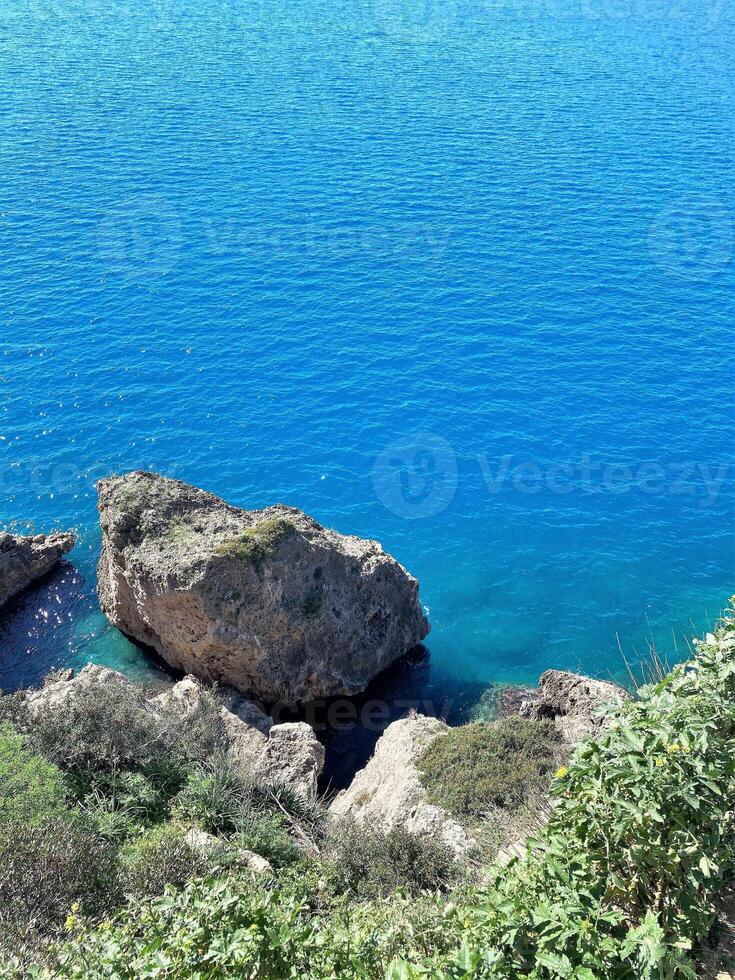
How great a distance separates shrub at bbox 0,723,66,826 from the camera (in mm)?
15211

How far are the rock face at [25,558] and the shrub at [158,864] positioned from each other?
15990mm

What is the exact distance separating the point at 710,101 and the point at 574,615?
2147 inches

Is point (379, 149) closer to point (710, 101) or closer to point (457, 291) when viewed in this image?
point (457, 291)

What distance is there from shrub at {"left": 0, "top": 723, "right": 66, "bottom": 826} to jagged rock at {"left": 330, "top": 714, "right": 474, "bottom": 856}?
569 cm

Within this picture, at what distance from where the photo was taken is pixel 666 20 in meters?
93.4

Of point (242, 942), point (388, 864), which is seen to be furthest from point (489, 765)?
point (242, 942)

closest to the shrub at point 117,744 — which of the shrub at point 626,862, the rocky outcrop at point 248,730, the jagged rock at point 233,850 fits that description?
the rocky outcrop at point 248,730

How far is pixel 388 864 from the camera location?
15.7 meters

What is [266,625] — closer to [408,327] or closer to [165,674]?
[165,674]

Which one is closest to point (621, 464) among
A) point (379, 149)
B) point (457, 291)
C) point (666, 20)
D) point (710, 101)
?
point (457, 291)

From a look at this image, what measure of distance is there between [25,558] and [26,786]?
1472cm

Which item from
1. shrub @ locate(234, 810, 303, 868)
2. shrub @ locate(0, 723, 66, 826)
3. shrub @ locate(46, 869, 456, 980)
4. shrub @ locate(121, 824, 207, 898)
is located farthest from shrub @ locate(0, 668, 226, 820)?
shrub @ locate(46, 869, 456, 980)

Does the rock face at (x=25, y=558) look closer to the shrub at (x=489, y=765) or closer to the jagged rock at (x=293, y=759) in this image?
the jagged rock at (x=293, y=759)

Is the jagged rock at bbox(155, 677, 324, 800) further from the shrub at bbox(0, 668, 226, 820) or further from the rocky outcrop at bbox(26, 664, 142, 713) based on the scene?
the rocky outcrop at bbox(26, 664, 142, 713)
